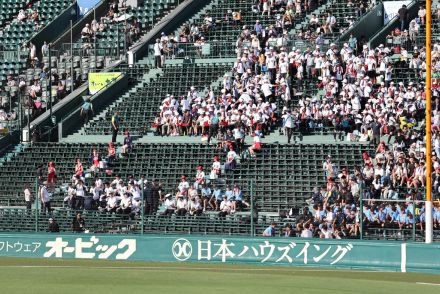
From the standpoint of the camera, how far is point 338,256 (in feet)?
102

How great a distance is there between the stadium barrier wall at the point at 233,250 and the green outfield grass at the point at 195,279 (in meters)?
0.66

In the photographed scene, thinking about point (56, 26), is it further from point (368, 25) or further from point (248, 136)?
point (248, 136)

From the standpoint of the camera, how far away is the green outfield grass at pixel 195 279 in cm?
2422

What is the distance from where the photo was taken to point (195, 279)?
26.5 metres

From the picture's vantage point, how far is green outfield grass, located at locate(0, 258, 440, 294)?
79.5 ft

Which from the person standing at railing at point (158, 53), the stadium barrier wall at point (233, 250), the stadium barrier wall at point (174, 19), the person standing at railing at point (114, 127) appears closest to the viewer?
the stadium barrier wall at point (233, 250)

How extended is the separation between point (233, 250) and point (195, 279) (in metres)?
6.13

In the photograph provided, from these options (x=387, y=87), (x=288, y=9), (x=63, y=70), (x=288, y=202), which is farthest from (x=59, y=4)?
(x=288, y=202)

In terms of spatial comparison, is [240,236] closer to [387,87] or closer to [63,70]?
[387,87]

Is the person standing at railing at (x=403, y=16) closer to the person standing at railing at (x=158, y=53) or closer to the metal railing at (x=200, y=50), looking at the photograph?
the metal railing at (x=200, y=50)

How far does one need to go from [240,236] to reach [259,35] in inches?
709

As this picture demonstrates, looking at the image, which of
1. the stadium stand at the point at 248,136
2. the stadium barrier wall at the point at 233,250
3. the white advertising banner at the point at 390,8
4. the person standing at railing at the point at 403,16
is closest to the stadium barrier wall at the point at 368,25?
the white advertising banner at the point at 390,8

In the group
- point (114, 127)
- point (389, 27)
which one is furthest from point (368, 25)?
point (114, 127)

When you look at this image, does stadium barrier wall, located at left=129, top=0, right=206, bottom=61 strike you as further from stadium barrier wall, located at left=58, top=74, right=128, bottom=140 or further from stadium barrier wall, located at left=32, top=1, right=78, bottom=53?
stadium barrier wall, located at left=32, top=1, right=78, bottom=53
